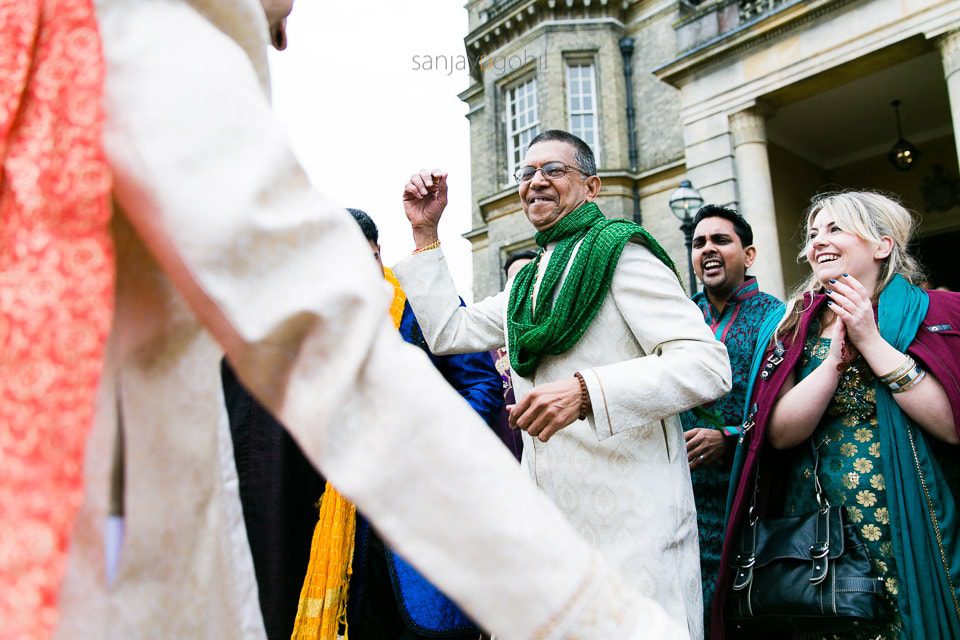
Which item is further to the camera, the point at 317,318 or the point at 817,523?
the point at 817,523

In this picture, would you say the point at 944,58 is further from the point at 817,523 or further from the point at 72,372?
the point at 72,372

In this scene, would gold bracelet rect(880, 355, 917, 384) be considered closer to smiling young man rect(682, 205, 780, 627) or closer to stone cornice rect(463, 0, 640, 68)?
smiling young man rect(682, 205, 780, 627)

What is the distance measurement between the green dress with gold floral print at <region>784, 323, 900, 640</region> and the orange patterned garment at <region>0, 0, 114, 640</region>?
2799 mm

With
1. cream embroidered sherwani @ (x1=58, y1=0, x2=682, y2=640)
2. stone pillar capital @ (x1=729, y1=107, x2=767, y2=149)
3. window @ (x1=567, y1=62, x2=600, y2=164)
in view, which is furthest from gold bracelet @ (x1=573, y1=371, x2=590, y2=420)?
window @ (x1=567, y1=62, x2=600, y2=164)

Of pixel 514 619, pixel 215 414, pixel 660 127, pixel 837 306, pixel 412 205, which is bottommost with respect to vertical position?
pixel 514 619

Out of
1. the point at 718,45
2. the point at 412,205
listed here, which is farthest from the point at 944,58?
the point at 412,205

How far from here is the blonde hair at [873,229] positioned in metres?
3.11

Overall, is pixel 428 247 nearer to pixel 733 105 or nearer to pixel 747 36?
pixel 733 105

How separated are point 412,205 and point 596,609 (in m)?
2.42

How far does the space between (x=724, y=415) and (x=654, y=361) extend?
1.56m

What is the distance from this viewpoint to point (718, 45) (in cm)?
1147

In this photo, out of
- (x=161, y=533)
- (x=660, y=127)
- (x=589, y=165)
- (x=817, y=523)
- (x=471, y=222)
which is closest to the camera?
(x=161, y=533)

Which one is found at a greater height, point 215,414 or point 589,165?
point 589,165

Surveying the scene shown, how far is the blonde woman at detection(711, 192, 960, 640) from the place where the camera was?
2.57 m
